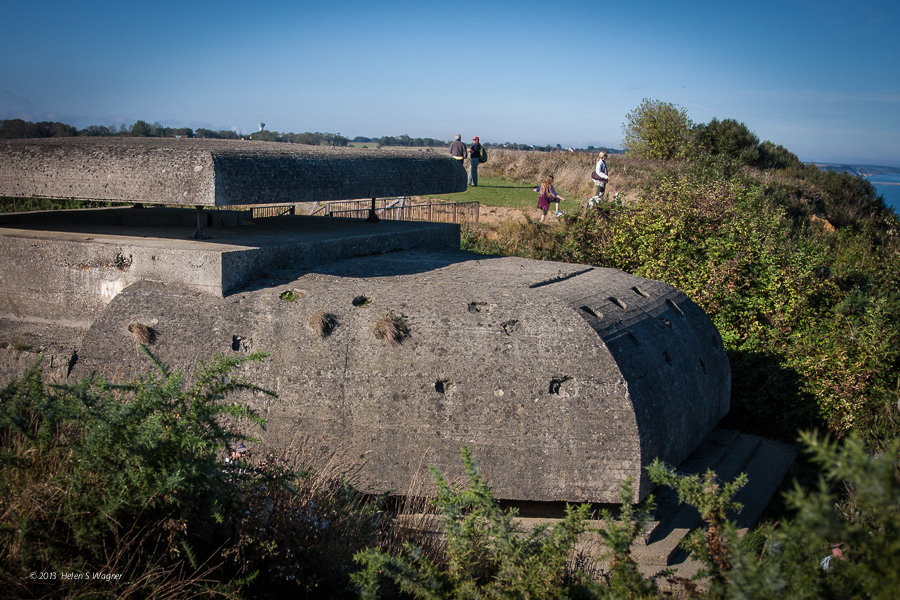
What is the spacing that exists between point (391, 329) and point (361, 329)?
0.81 feet

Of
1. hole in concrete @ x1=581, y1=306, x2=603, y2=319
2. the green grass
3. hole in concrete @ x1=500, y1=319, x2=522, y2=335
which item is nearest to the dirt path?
the green grass

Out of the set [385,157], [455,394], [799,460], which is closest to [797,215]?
[799,460]

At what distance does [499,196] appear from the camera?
21016 mm

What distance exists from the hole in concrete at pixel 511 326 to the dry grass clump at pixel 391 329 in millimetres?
721

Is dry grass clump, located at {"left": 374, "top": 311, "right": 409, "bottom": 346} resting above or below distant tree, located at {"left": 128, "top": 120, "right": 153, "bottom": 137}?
below

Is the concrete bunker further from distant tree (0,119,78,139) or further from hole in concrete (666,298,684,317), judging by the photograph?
distant tree (0,119,78,139)

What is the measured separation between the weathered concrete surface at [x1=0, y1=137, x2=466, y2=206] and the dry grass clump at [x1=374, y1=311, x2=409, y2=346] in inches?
54.5

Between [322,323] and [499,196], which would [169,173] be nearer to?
[322,323]

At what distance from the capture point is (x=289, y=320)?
17.3 ft

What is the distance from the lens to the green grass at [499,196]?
19188 mm

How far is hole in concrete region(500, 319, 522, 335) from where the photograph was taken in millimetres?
5184

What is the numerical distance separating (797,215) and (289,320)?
17340mm

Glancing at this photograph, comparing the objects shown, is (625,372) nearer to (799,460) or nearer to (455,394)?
(455,394)

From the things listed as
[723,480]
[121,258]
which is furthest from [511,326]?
[121,258]
